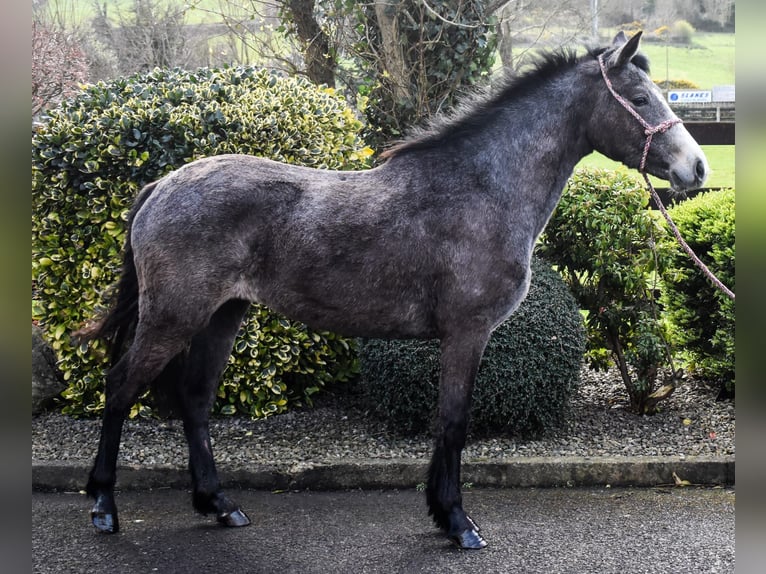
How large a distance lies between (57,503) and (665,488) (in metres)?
3.74

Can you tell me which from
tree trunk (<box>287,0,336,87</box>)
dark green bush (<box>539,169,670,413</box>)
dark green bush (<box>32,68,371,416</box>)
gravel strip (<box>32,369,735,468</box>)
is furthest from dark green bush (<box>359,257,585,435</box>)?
tree trunk (<box>287,0,336,87</box>)

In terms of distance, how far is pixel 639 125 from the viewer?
3883 millimetres

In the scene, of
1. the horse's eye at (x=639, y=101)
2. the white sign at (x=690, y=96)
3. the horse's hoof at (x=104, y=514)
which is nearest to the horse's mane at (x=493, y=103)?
the horse's eye at (x=639, y=101)

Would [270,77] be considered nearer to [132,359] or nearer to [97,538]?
[132,359]

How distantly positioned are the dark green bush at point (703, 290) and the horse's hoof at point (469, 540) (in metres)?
2.77

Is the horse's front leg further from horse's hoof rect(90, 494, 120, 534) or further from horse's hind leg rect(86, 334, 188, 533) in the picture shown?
horse's hoof rect(90, 494, 120, 534)

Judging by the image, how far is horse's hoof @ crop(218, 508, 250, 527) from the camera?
4.29 m

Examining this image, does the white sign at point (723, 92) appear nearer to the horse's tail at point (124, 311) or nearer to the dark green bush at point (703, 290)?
the dark green bush at point (703, 290)

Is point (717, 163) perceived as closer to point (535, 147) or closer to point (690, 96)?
point (690, 96)

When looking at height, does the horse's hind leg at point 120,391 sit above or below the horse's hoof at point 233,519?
above

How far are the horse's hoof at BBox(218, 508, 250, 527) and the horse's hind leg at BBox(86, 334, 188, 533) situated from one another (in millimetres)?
608

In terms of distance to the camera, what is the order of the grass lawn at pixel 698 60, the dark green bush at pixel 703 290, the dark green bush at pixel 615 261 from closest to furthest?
the dark green bush at pixel 615 261 → the dark green bush at pixel 703 290 → the grass lawn at pixel 698 60

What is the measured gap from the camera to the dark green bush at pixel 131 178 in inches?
209

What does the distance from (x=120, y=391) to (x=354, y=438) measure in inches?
73.5
